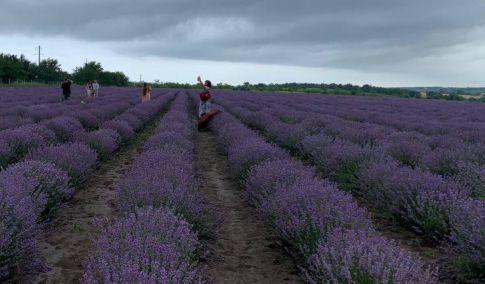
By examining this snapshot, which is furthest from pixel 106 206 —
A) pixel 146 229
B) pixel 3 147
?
pixel 146 229

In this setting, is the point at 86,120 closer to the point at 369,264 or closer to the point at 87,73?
the point at 369,264

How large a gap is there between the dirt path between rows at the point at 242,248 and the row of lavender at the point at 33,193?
1305mm

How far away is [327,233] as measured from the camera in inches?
118

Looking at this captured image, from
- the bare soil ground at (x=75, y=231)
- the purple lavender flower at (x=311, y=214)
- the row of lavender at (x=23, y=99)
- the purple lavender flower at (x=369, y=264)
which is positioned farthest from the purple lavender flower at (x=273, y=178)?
the row of lavender at (x=23, y=99)

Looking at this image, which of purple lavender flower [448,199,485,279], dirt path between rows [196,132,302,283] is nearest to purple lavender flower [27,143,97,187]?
dirt path between rows [196,132,302,283]

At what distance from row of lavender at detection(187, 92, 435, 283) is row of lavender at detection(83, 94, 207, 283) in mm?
718

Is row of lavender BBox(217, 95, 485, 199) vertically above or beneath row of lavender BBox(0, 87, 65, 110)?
beneath

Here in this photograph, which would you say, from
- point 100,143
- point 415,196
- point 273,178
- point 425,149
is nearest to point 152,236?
point 273,178

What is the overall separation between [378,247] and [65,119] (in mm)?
8512

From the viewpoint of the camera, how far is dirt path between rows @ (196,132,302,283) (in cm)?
339

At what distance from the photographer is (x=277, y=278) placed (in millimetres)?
3361

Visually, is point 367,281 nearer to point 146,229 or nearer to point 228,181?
point 146,229

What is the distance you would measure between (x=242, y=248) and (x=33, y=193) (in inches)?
78.8

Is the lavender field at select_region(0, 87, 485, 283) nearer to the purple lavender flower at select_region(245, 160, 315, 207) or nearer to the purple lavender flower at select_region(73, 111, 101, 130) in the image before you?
the purple lavender flower at select_region(245, 160, 315, 207)
